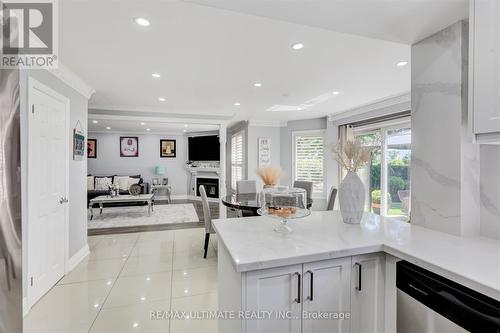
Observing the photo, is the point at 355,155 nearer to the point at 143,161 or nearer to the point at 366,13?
the point at 366,13

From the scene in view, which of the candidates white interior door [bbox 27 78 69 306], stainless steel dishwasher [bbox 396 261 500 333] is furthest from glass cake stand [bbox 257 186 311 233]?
white interior door [bbox 27 78 69 306]

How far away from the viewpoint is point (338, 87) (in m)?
3.54

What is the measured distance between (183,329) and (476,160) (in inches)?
99.9

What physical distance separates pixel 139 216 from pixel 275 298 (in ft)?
18.3

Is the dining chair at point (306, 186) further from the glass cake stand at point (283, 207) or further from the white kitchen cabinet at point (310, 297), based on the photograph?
the white kitchen cabinet at point (310, 297)

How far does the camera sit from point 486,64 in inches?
48.3

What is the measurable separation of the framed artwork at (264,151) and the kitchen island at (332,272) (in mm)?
4827

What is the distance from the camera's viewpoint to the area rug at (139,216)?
5.30 meters

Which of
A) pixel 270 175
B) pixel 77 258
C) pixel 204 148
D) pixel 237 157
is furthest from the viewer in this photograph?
pixel 204 148

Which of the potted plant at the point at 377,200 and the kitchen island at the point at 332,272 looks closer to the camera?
the kitchen island at the point at 332,272

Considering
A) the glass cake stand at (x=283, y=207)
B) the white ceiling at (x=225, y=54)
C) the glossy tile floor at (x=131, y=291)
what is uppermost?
the white ceiling at (x=225, y=54)

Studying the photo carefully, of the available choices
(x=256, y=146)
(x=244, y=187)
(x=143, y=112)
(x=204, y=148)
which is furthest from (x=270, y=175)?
(x=204, y=148)

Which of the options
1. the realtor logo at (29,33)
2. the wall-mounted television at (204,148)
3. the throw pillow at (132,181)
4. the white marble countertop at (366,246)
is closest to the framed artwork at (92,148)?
the throw pillow at (132,181)

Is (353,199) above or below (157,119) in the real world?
below
